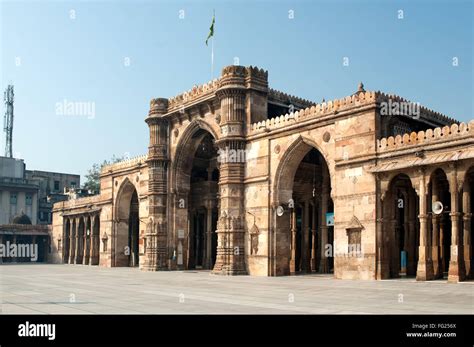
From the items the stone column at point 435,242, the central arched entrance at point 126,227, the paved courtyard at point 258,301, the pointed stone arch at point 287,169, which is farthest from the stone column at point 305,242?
the central arched entrance at point 126,227

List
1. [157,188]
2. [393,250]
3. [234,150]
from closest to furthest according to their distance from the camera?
[393,250] < [234,150] < [157,188]

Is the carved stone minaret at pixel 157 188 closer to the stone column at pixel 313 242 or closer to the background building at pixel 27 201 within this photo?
the stone column at pixel 313 242

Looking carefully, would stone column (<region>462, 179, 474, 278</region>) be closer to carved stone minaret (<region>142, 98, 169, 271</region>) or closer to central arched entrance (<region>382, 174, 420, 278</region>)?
central arched entrance (<region>382, 174, 420, 278</region>)

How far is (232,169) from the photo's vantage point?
35000 mm

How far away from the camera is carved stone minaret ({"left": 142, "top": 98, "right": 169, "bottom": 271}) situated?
137ft

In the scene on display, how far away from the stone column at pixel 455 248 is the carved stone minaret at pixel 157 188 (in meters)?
23.4

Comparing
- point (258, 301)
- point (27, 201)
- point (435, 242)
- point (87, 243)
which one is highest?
point (27, 201)

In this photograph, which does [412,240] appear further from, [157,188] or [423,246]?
[157,188]

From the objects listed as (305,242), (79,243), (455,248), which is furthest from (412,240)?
(79,243)

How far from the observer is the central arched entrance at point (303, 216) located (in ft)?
108

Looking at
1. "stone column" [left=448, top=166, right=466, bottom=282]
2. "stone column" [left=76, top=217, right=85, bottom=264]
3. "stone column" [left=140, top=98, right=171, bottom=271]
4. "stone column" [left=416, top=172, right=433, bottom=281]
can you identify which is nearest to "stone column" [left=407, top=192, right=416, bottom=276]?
"stone column" [left=416, top=172, right=433, bottom=281]

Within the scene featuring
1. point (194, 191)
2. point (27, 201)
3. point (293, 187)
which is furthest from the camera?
point (27, 201)

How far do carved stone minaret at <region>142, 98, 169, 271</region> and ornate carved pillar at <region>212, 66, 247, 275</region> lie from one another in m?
8.52
